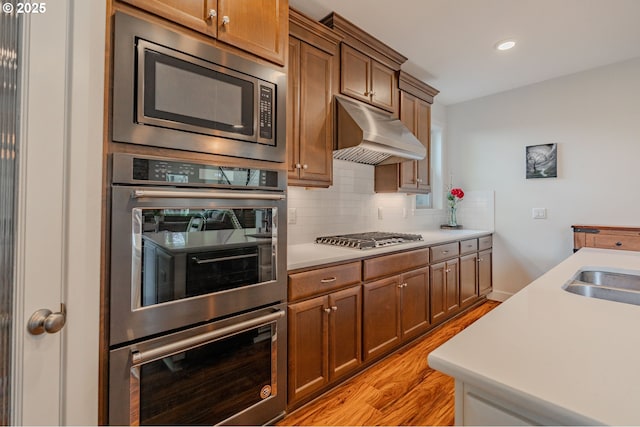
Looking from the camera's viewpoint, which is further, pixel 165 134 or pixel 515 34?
pixel 515 34

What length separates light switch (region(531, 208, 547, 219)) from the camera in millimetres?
3361

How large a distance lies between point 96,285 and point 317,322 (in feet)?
3.76

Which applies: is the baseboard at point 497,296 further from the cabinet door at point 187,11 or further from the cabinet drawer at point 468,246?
the cabinet door at point 187,11

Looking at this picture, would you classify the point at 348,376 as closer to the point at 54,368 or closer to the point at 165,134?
the point at 54,368

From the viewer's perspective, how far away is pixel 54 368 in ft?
3.21

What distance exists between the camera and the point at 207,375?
135 cm

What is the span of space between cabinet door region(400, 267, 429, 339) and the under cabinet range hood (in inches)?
41.2

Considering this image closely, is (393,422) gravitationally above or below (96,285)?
below

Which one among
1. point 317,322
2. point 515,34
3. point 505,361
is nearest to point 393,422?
point 317,322

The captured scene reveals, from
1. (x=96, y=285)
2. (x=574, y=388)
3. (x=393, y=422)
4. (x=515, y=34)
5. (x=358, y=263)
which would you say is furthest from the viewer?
(x=515, y=34)

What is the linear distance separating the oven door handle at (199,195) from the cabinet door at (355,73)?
4.28ft

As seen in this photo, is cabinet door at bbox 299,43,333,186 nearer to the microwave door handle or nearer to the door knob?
the microwave door handle

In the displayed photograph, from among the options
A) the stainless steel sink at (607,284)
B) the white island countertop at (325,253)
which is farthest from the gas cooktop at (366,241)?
the stainless steel sink at (607,284)

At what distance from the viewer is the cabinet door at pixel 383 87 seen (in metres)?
2.62
